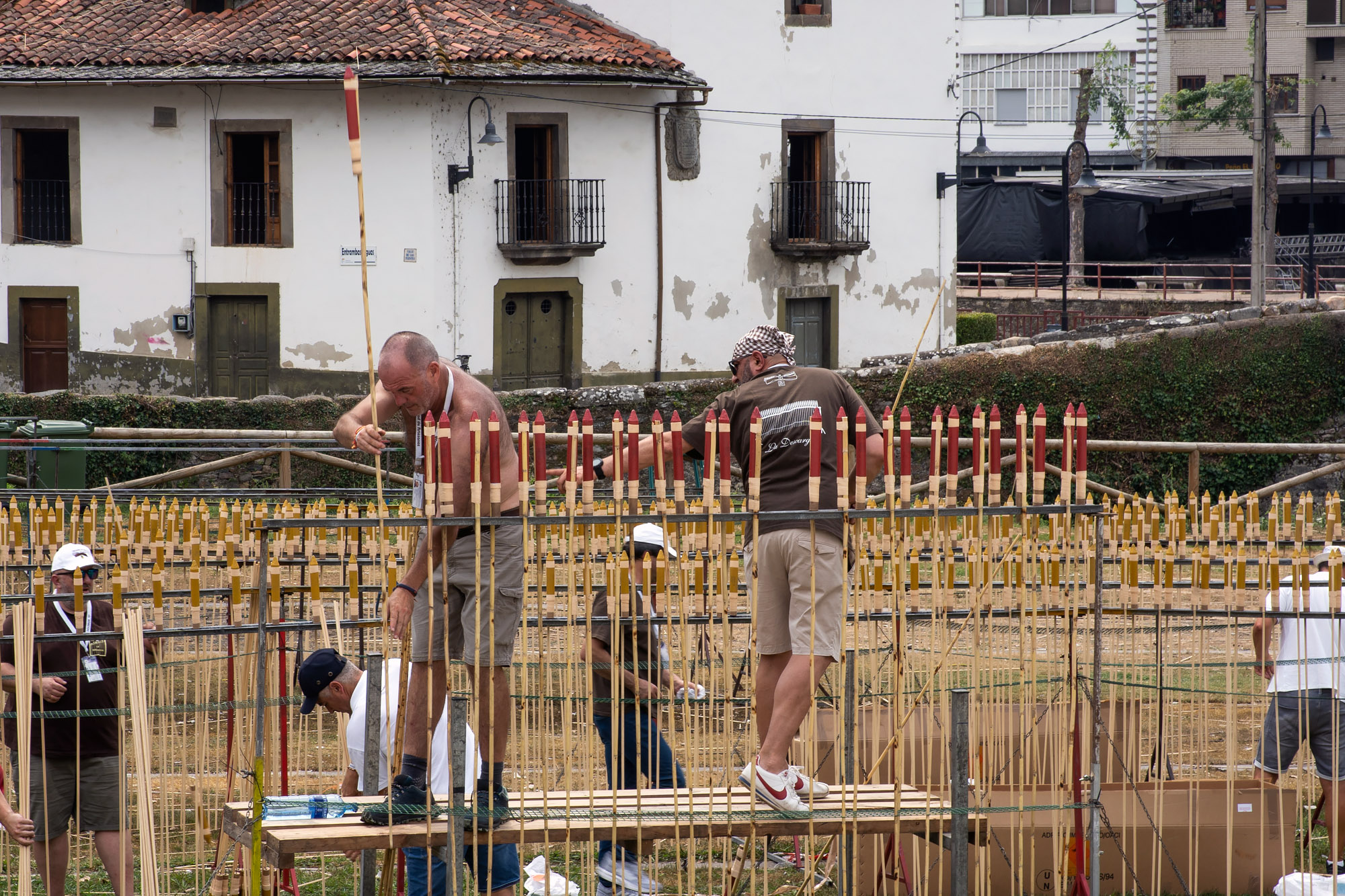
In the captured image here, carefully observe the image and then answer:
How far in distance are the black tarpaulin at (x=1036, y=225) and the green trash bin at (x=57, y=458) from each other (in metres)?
25.0

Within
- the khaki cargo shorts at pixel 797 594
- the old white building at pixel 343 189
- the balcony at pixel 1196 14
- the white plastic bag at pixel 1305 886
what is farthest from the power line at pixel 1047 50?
the khaki cargo shorts at pixel 797 594

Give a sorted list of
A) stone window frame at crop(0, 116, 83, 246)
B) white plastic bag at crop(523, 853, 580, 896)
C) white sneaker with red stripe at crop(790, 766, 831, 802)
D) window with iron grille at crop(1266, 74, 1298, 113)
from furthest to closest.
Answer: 1. window with iron grille at crop(1266, 74, 1298, 113)
2. stone window frame at crop(0, 116, 83, 246)
3. white plastic bag at crop(523, 853, 580, 896)
4. white sneaker with red stripe at crop(790, 766, 831, 802)

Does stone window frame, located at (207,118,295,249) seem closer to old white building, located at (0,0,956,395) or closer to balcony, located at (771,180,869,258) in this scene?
old white building, located at (0,0,956,395)

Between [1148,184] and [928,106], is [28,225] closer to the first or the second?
[928,106]

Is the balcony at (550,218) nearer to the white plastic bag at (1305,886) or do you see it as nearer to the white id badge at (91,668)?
the white id badge at (91,668)

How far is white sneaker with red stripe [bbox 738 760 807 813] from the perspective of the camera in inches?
194

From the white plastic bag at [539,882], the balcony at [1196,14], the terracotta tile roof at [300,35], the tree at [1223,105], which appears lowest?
the white plastic bag at [539,882]

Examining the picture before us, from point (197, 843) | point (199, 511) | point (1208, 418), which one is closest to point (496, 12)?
point (1208, 418)

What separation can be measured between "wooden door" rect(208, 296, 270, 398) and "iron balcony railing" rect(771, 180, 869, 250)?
7.88 m

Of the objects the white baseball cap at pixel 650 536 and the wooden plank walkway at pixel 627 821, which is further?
the white baseball cap at pixel 650 536

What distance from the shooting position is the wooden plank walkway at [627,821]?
4684 mm

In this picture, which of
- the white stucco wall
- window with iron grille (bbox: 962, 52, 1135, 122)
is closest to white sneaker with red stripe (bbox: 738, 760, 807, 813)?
the white stucco wall

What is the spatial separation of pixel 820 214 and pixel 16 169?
38.9 ft

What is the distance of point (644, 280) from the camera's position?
23188mm
